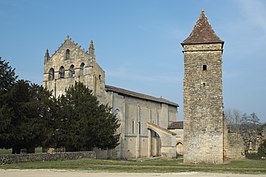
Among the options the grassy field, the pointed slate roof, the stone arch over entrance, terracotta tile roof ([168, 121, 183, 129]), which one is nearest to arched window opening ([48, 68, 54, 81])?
the stone arch over entrance

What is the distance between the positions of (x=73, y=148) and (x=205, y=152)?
1323 centimetres

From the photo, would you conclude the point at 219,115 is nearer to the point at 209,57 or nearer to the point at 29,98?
the point at 209,57

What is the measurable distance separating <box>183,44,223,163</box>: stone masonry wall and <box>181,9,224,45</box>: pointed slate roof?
47 cm

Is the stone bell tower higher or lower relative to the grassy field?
higher

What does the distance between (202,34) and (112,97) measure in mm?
15871

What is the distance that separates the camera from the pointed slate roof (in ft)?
105

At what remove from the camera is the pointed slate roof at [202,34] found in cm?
3206

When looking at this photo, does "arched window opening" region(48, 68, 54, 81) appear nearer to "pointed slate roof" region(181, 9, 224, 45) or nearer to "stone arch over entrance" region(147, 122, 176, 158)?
"stone arch over entrance" region(147, 122, 176, 158)

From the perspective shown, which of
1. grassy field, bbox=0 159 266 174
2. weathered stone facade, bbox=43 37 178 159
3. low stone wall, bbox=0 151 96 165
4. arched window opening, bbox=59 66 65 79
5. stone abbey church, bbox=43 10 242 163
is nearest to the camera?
grassy field, bbox=0 159 266 174

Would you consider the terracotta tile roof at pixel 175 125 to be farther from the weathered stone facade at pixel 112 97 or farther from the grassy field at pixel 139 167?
the grassy field at pixel 139 167

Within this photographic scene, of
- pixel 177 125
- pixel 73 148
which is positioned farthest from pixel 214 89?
pixel 177 125

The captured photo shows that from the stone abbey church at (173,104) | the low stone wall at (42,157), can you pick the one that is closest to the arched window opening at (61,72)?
the stone abbey church at (173,104)

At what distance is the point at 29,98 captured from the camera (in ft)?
104

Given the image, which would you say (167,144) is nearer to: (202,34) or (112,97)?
(112,97)
